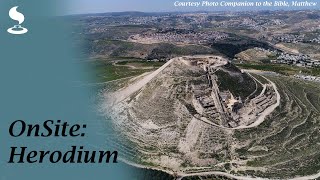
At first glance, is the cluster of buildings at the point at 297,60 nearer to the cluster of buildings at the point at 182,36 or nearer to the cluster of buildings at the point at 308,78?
the cluster of buildings at the point at 308,78

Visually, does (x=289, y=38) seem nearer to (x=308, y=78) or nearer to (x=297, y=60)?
(x=297, y=60)

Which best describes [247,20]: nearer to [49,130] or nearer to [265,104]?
[265,104]

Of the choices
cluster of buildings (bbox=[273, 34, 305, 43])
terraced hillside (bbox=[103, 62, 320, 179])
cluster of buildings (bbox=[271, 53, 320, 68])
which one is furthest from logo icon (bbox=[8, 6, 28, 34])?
cluster of buildings (bbox=[273, 34, 305, 43])

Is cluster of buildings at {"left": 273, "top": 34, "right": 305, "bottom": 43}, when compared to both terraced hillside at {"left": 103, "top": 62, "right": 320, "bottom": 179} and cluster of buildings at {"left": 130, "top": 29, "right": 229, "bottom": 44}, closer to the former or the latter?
cluster of buildings at {"left": 130, "top": 29, "right": 229, "bottom": 44}

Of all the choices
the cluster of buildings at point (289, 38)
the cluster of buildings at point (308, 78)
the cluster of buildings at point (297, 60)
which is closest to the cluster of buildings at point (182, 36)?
the cluster of buildings at point (289, 38)

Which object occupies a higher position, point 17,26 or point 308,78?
point 17,26

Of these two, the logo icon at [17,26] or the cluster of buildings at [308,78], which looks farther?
the cluster of buildings at [308,78]

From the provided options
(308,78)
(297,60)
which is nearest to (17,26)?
(308,78)

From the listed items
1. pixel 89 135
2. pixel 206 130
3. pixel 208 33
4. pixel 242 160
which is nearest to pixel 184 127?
pixel 206 130
